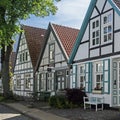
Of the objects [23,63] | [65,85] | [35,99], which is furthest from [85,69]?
[23,63]

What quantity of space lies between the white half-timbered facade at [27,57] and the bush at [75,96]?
40.9 ft

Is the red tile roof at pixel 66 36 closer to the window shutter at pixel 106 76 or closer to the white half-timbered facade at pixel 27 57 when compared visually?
the white half-timbered facade at pixel 27 57

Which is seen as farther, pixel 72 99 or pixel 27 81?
pixel 27 81

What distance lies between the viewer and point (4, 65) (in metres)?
31.0

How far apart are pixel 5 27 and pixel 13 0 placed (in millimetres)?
2466

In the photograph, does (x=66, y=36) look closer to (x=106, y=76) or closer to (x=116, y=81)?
(x=106, y=76)

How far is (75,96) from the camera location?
2211cm

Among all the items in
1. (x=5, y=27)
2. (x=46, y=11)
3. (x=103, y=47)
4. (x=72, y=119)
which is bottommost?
(x=72, y=119)

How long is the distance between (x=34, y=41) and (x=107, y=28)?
52.7ft

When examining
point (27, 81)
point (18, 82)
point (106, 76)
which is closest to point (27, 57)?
point (27, 81)

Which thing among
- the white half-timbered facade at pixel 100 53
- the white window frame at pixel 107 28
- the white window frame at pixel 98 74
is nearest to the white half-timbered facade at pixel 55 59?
the white half-timbered facade at pixel 100 53

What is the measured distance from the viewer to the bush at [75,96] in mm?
22094

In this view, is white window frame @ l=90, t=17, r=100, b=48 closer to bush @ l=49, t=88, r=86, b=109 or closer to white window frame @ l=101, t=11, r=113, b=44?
white window frame @ l=101, t=11, r=113, b=44

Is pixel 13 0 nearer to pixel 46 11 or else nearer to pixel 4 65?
pixel 46 11
